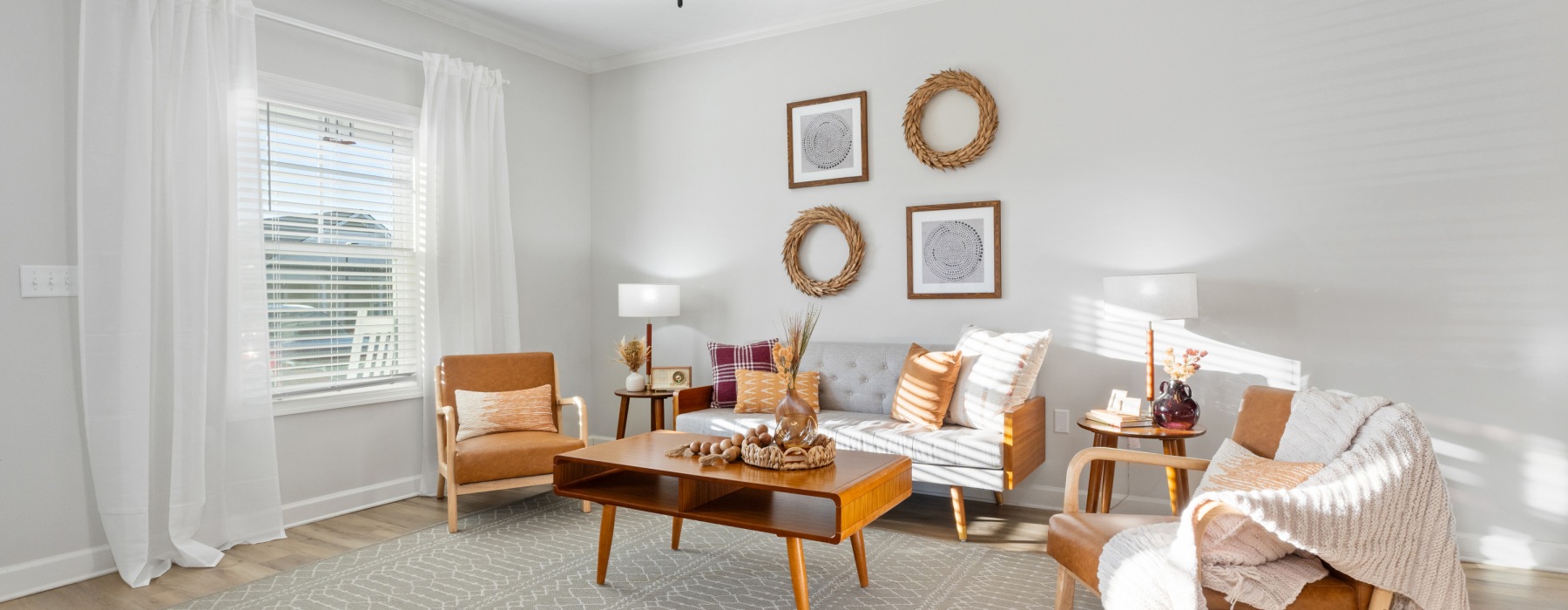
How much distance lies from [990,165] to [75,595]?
14.2 feet

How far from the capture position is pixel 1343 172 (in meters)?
3.47

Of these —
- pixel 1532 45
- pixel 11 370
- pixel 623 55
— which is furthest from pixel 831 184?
pixel 11 370

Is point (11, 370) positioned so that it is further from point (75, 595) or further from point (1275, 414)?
point (1275, 414)

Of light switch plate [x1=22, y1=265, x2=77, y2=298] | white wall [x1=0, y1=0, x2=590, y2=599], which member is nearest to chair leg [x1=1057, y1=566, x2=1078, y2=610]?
white wall [x1=0, y1=0, x2=590, y2=599]

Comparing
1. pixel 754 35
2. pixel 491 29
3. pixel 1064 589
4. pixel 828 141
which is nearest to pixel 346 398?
pixel 491 29

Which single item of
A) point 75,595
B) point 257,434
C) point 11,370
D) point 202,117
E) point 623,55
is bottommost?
point 75,595

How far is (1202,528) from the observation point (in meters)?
1.92

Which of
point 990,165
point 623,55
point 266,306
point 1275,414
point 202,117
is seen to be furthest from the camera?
point 623,55

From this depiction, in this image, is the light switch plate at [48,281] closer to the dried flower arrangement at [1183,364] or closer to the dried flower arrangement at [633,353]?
the dried flower arrangement at [633,353]

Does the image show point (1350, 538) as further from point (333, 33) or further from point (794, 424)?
point (333, 33)

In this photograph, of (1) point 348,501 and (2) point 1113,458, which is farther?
(1) point 348,501

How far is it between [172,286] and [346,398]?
3.40 feet

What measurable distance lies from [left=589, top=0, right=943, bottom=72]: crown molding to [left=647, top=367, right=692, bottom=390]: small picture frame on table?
6.75 ft

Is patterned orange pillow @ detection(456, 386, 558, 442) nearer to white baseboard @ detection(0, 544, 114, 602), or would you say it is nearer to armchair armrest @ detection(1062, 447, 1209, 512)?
white baseboard @ detection(0, 544, 114, 602)
